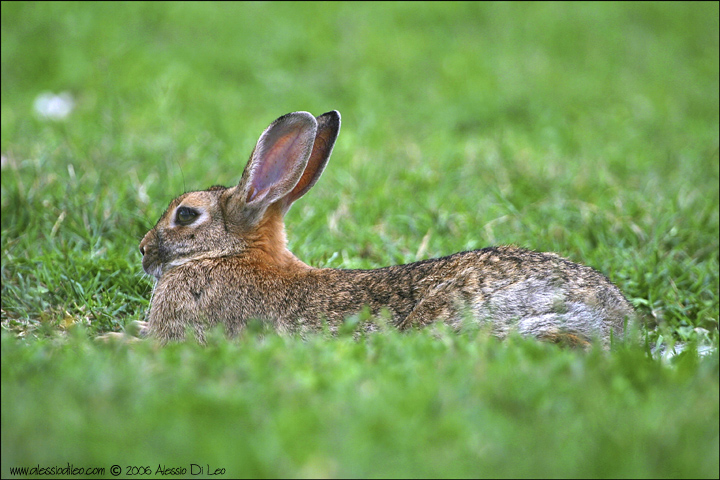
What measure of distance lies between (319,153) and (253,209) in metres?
0.61

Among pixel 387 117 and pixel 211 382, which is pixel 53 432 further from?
pixel 387 117

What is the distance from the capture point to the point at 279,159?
5.38m

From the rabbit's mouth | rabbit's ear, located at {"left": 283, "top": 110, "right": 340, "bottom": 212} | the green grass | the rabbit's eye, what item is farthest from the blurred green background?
rabbit's ear, located at {"left": 283, "top": 110, "right": 340, "bottom": 212}

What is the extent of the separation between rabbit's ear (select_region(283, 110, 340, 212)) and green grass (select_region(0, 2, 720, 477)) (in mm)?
797

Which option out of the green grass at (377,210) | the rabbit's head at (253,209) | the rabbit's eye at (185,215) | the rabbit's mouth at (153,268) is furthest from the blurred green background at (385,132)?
the rabbit's eye at (185,215)

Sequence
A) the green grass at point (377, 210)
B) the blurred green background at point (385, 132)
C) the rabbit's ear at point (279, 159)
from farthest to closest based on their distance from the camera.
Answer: the blurred green background at point (385, 132), the rabbit's ear at point (279, 159), the green grass at point (377, 210)

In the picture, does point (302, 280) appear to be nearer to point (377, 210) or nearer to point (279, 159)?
point (279, 159)

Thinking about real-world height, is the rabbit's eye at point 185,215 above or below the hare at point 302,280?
above

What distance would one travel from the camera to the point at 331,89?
37.2 ft

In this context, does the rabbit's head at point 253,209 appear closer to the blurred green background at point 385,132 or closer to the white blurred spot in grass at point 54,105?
the blurred green background at point 385,132

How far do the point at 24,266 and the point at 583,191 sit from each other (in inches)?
204

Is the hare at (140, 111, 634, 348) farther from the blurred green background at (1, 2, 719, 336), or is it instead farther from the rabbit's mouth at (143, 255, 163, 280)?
the blurred green background at (1, 2, 719, 336)

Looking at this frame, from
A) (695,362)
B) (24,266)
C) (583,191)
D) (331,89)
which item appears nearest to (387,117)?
(331,89)

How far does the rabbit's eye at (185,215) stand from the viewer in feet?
17.9
